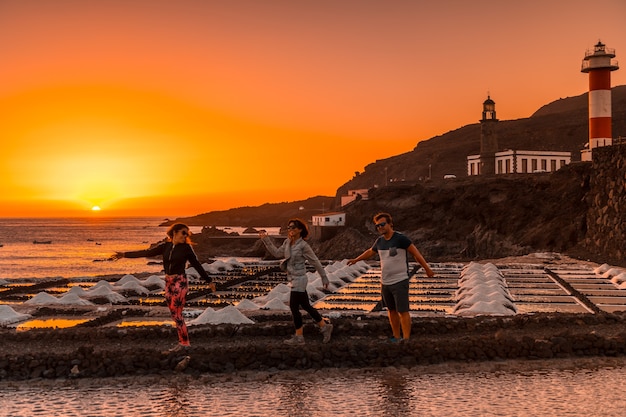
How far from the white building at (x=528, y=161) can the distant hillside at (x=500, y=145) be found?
5939cm

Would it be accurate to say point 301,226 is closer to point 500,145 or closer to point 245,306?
point 245,306

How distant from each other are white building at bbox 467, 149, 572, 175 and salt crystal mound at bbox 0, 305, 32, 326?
2420 inches

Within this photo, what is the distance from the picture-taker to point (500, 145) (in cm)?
15212

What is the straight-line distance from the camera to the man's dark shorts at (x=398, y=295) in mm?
9641

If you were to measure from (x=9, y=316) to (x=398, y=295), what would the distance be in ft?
32.3

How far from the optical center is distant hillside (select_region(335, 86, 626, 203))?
14839 centimetres

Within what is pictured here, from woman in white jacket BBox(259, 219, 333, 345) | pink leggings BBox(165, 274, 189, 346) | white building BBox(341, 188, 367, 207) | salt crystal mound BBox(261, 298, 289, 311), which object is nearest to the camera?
pink leggings BBox(165, 274, 189, 346)

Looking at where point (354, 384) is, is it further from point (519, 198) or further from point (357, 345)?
point (519, 198)

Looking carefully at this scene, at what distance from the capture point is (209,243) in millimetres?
79625

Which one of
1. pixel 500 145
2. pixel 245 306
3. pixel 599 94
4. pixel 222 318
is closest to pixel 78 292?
pixel 245 306

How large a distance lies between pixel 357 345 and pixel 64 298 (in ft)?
37.9

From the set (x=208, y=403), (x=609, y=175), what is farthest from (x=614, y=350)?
(x=609, y=175)

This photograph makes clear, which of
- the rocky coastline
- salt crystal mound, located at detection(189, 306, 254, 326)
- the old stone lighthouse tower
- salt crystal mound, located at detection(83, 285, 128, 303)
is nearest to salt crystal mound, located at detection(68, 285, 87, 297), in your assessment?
salt crystal mound, located at detection(83, 285, 128, 303)

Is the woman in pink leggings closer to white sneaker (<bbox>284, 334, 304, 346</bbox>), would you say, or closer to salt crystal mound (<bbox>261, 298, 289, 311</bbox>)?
white sneaker (<bbox>284, 334, 304, 346</bbox>)
